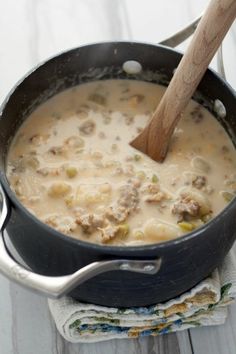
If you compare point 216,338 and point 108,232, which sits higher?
point 108,232

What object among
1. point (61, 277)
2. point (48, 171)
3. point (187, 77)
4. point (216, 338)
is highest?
point (187, 77)

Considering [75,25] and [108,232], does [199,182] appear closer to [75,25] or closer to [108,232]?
[108,232]

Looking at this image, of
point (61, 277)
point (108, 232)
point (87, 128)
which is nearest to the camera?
point (61, 277)

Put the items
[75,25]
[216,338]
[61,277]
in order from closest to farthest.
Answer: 1. [61,277]
2. [216,338]
3. [75,25]

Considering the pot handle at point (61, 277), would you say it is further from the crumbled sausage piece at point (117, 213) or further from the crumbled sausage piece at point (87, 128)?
the crumbled sausage piece at point (87, 128)

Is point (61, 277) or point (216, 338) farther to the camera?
point (216, 338)

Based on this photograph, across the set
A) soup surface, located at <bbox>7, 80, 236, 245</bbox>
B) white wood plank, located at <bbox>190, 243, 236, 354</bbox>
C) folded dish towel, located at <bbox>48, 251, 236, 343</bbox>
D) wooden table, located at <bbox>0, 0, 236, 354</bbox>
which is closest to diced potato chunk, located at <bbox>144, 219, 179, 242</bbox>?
soup surface, located at <bbox>7, 80, 236, 245</bbox>

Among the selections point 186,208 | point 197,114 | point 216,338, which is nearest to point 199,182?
point 186,208

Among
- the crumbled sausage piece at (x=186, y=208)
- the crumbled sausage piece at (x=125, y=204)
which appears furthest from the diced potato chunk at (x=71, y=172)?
the crumbled sausage piece at (x=186, y=208)
